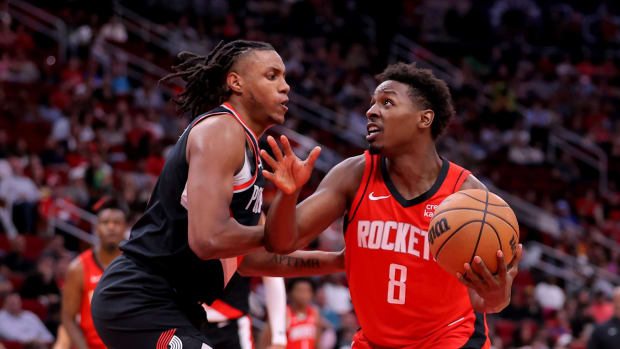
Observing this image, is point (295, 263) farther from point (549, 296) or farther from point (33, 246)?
point (549, 296)

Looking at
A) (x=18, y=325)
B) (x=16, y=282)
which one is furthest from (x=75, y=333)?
(x=16, y=282)

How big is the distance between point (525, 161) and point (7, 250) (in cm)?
1077

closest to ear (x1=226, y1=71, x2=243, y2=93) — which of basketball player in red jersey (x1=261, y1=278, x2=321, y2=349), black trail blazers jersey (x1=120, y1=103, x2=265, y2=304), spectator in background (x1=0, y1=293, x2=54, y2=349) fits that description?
black trail blazers jersey (x1=120, y1=103, x2=265, y2=304)

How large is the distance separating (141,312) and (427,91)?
1.88m

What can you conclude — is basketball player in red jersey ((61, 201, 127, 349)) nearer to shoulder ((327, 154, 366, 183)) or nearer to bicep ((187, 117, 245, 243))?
shoulder ((327, 154, 366, 183))

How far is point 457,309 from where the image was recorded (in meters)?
3.91

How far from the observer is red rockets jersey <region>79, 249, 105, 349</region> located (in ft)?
17.8

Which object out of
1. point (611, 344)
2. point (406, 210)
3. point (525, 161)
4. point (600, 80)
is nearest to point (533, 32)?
point (600, 80)

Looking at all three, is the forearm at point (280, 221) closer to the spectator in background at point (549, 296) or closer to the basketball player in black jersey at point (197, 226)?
the basketball player in black jersey at point (197, 226)

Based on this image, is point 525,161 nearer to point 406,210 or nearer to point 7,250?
point 7,250

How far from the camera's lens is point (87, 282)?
5.43 meters

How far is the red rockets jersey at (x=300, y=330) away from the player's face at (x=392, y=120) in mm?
3599

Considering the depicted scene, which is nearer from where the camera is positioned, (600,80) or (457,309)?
(457,309)

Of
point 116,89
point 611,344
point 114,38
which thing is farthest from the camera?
point 114,38
